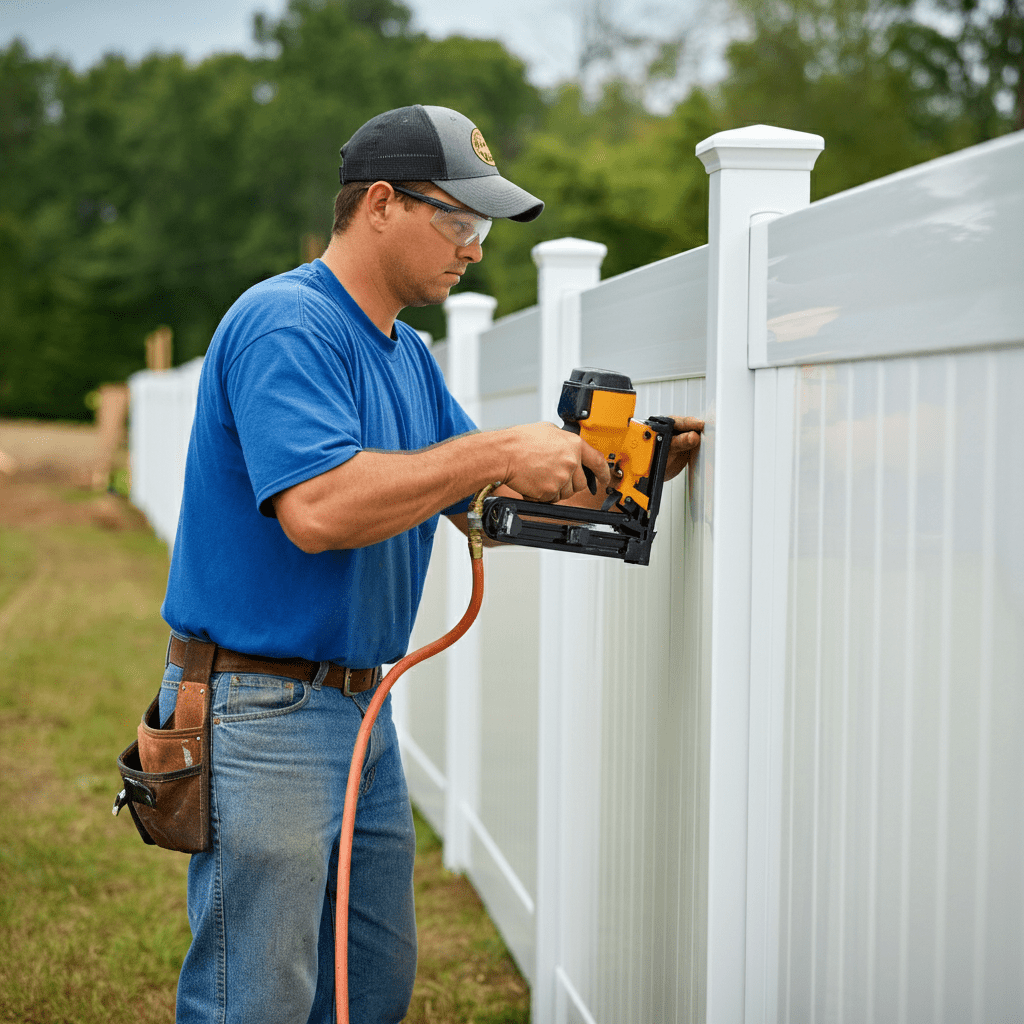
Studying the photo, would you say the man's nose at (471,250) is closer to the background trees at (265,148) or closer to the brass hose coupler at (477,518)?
the brass hose coupler at (477,518)

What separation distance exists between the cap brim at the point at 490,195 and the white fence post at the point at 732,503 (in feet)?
1.34

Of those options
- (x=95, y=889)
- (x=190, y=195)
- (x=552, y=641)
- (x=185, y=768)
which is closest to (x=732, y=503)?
(x=185, y=768)

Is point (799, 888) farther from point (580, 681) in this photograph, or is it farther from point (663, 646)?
point (580, 681)

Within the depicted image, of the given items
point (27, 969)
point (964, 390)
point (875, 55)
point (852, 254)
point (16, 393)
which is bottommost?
point (27, 969)

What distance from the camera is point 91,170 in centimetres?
4769

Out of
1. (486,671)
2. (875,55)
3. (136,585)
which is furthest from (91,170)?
(486,671)

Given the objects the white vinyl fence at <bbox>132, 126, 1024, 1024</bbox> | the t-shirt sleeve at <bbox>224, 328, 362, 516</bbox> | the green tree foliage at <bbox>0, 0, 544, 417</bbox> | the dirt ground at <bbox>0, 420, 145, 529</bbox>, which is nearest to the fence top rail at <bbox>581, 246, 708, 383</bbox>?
the white vinyl fence at <bbox>132, 126, 1024, 1024</bbox>

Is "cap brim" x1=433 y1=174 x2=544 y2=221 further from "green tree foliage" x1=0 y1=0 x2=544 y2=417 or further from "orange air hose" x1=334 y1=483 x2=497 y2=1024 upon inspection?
"green tree foliage" x1=0 y1=0 x2=544 y2=417

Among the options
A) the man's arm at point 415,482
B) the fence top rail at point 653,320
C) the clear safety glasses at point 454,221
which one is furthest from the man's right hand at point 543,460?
the clear safety glasses at point 454,221

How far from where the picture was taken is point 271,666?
2.20 metres

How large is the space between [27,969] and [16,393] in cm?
4344

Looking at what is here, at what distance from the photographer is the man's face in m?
2.20

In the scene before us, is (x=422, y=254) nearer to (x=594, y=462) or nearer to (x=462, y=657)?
(x=594, y=462)

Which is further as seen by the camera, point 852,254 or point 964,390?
point 852,254
